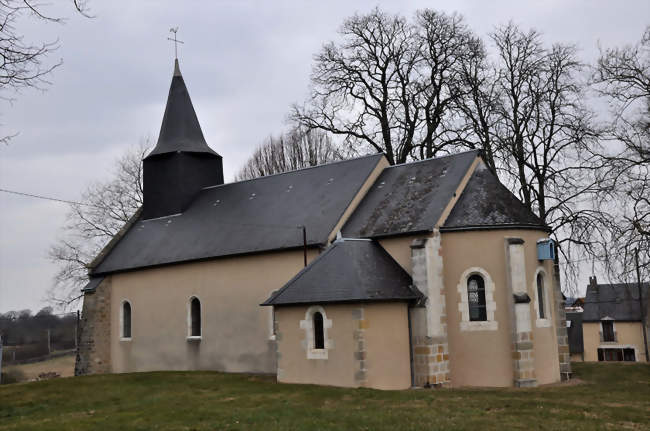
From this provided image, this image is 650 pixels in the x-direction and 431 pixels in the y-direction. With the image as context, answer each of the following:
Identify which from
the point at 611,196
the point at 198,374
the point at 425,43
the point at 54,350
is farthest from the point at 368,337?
the point at 54,350

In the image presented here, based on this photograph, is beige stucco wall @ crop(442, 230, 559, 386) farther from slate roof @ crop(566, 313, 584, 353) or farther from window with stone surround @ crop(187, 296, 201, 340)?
slate roof @ crop(566, 313, 584, 353)

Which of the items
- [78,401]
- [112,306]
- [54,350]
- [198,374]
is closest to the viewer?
[78,401]

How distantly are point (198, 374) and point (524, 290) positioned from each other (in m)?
10.7

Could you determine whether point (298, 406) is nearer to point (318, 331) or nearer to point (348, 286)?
point (318, 331)

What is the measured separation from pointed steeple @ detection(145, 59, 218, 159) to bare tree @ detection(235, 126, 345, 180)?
9.79 metres

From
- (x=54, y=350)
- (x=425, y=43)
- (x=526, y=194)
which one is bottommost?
(x=54, y=350)

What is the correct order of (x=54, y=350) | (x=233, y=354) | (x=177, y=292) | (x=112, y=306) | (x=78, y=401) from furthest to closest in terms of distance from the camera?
1. (x=54, y=350)
2. (x=112, y=306)
3. (x=177, y=292)
4. (x=233, y=354)
5. (x=78, y=401)

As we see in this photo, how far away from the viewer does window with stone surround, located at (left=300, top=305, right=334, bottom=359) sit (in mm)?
18328

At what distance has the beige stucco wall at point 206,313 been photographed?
2253cm

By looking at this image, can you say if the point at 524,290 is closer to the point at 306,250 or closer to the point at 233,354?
the point at 306,250

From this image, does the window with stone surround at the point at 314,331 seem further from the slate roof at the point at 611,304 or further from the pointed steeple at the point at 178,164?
the slate roof at the point at 611,304

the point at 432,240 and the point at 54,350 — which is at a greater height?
the point at 432,240

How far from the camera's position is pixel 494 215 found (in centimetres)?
1967

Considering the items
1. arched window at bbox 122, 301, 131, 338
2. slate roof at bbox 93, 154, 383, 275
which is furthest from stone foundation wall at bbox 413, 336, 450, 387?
arched window at bbox 122, 301, 131, 338
